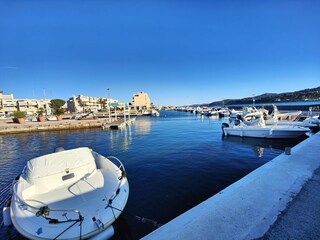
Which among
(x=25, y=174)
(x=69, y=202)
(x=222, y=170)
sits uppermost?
(x=25, y=174)

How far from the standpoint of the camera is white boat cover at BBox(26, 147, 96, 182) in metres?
5.50

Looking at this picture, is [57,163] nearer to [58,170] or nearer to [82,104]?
[58,170]

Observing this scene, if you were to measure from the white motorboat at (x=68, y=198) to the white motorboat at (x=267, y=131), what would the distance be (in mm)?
17210

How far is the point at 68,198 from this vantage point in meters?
4.98

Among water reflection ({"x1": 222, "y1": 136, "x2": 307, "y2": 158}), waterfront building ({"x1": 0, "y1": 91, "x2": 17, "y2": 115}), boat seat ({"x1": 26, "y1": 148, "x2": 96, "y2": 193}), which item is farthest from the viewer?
waterfront building ({"x1": 0, "y1": 91, "x2": 17, "y2": 115})

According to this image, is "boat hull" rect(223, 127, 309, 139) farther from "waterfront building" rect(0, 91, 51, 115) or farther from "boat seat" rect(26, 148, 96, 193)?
"waterfront building" rect(0, 91, 51, 115)

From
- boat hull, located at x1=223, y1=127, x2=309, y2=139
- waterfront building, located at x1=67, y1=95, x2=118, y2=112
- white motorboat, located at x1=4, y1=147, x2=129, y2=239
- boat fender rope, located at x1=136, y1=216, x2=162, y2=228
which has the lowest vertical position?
boat fender rope, located at x1=136, y1=216, x2=162, y2=228

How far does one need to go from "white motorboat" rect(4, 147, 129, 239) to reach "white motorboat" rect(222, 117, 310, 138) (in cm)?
1721

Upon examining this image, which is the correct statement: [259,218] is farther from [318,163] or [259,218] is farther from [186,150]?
[186,150]

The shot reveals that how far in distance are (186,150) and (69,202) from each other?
35.1ft

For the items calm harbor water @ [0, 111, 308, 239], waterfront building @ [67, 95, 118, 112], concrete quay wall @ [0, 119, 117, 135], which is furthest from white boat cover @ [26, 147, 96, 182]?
waterfront building @ [67, 95, 118, 112]

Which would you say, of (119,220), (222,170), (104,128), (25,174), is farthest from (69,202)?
(104,128)

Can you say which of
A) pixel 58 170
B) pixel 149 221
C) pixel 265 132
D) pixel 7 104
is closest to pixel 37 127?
pixel 58 170

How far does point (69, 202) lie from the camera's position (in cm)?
480
